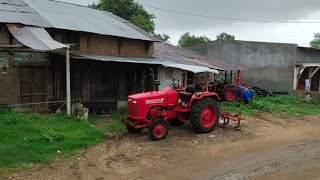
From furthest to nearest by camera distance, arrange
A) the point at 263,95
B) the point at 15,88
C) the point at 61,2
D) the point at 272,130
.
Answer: the point at 263,95 < the point at 61,2 < the point at 15,88 < the point at 272,130

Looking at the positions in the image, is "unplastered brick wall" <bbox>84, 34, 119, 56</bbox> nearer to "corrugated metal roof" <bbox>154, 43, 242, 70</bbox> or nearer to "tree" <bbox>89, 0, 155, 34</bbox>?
"corrugated metal roof" <bbox>154, 43, 242, 70</bbox>

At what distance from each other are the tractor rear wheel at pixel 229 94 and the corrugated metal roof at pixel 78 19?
4.46 metres

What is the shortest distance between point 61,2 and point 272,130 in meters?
11.5

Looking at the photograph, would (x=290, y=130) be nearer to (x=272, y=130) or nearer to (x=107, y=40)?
(x=272, y=130)

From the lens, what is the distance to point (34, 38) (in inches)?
436

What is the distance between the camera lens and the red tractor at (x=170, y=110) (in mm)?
10164

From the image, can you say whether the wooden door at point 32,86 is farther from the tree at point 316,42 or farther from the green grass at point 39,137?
the tree at point 316,42

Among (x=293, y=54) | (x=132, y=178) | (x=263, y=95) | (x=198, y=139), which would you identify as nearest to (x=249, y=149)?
(x=198, y=139)

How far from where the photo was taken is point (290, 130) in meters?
12.2

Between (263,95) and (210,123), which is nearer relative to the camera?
(210,123)

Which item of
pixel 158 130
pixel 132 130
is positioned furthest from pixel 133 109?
pixel 158 130

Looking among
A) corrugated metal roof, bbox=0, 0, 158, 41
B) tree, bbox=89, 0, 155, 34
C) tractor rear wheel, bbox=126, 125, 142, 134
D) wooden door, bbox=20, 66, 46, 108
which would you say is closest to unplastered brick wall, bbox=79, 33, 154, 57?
corrugated metal roof, bbox=0, 0, 158, 41

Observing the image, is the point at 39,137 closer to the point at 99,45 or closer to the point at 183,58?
the point at 99,45

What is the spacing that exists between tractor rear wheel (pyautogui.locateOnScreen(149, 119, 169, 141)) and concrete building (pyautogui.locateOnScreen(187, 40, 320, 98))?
15693 mm
